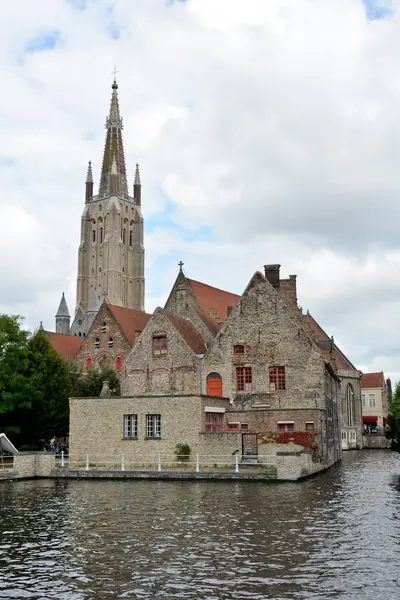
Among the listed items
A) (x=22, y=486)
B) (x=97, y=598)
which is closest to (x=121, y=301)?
(x=22, y=486)

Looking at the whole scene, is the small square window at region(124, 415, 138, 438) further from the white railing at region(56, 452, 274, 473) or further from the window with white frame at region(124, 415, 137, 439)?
the white railing at region(56, 452, 274, 473)

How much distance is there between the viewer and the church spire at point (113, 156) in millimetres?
162375

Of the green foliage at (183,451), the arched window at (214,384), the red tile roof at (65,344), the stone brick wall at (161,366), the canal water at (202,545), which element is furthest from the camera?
the red tile roof at (65,344)

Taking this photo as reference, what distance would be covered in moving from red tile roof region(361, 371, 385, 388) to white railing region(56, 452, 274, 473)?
6224 cm

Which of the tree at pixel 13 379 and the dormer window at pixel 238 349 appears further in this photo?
the tree at pixel 13 379

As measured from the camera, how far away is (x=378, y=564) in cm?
1388

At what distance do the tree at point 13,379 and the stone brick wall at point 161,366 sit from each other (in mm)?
6592

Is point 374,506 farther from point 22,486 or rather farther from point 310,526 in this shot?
point 22,486

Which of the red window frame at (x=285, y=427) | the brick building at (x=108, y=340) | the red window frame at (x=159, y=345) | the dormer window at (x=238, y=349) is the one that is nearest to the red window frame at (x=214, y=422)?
the red window frame at (x=285, y=427)

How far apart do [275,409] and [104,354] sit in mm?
30569

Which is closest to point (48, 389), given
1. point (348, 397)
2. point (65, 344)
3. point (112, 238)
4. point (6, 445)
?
point (6, 445)

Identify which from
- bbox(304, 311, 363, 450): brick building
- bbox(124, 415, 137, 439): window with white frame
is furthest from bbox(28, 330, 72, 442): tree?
bbox(304, 311, 363, 450): brick building

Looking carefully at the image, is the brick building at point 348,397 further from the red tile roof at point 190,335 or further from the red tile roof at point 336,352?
the red tile roof at point 190,335

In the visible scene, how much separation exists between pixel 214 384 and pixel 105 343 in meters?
25.6
